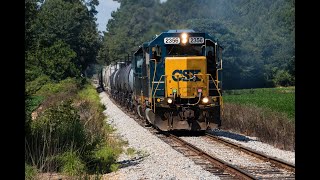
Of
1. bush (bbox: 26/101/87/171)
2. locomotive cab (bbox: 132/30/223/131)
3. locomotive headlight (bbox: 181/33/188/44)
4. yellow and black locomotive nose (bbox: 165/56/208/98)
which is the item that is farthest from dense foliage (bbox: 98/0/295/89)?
bush (bbox: 26/101/87/171)

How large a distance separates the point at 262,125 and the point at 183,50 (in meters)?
4.33

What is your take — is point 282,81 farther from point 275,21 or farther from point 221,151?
point 221,151

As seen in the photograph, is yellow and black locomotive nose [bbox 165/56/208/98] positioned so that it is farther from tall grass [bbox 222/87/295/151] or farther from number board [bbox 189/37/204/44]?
tall grass [bbox 222/87/295/151]

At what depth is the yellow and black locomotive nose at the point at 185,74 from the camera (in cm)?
1502

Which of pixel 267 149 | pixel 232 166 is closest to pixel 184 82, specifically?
pixel 267 149

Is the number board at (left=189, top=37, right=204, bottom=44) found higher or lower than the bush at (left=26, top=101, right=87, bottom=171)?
higher

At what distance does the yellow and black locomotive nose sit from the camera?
49.3 ft

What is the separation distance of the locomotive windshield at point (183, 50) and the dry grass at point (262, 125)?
3731 mm

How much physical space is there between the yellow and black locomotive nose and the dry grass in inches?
111

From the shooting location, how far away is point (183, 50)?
609 inches

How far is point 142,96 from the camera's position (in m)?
18.0

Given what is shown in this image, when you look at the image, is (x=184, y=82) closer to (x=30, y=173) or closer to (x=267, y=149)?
(x=267, y=149)
